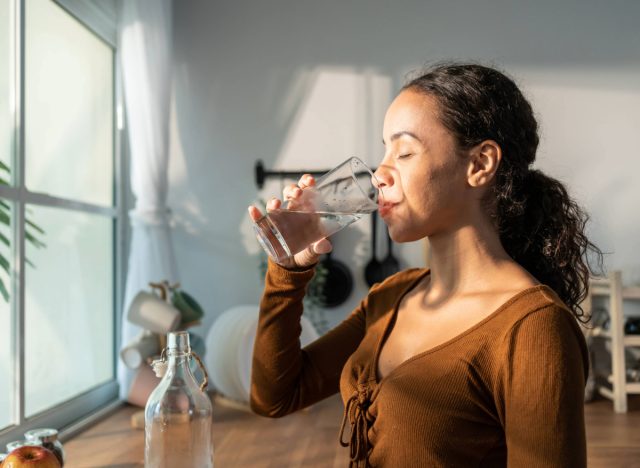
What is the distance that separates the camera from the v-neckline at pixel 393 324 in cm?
103

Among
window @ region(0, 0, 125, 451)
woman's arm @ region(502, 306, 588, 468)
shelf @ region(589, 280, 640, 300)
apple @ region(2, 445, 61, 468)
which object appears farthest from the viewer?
shelf @ region(589, 280, 640, 300)

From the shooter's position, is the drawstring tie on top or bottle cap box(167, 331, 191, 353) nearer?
bottle cap box(167, 331, 191, 353)

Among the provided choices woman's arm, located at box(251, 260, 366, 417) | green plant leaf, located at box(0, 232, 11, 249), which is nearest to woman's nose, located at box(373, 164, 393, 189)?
woman's arm, located at box(251, 260, 366, 417)

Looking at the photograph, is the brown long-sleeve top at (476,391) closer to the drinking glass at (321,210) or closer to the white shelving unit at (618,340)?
the drinking glass at (321,210)

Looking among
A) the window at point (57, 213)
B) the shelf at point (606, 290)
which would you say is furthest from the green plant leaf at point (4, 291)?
the shelf at point (606, 290)

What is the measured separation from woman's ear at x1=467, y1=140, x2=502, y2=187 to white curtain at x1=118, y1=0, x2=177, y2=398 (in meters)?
2.37

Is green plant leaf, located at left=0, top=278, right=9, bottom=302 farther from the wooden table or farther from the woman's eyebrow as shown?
the woman's eyebrow

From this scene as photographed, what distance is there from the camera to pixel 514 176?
1.15 m

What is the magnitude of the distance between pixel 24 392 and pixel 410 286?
171 cm

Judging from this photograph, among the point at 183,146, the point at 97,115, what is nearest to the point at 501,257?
the point at 97,115

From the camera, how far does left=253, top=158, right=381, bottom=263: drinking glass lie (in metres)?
1.09

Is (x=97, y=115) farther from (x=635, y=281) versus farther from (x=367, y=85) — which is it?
(x=635, y=281)

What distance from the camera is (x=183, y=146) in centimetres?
382

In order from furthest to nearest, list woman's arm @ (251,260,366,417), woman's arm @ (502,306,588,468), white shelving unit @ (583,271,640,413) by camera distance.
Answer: white shelving unit @ (583,271,640,413)
woman's arm @ (251,260,366,417)
woman's arm @ (502,306,588,468)
